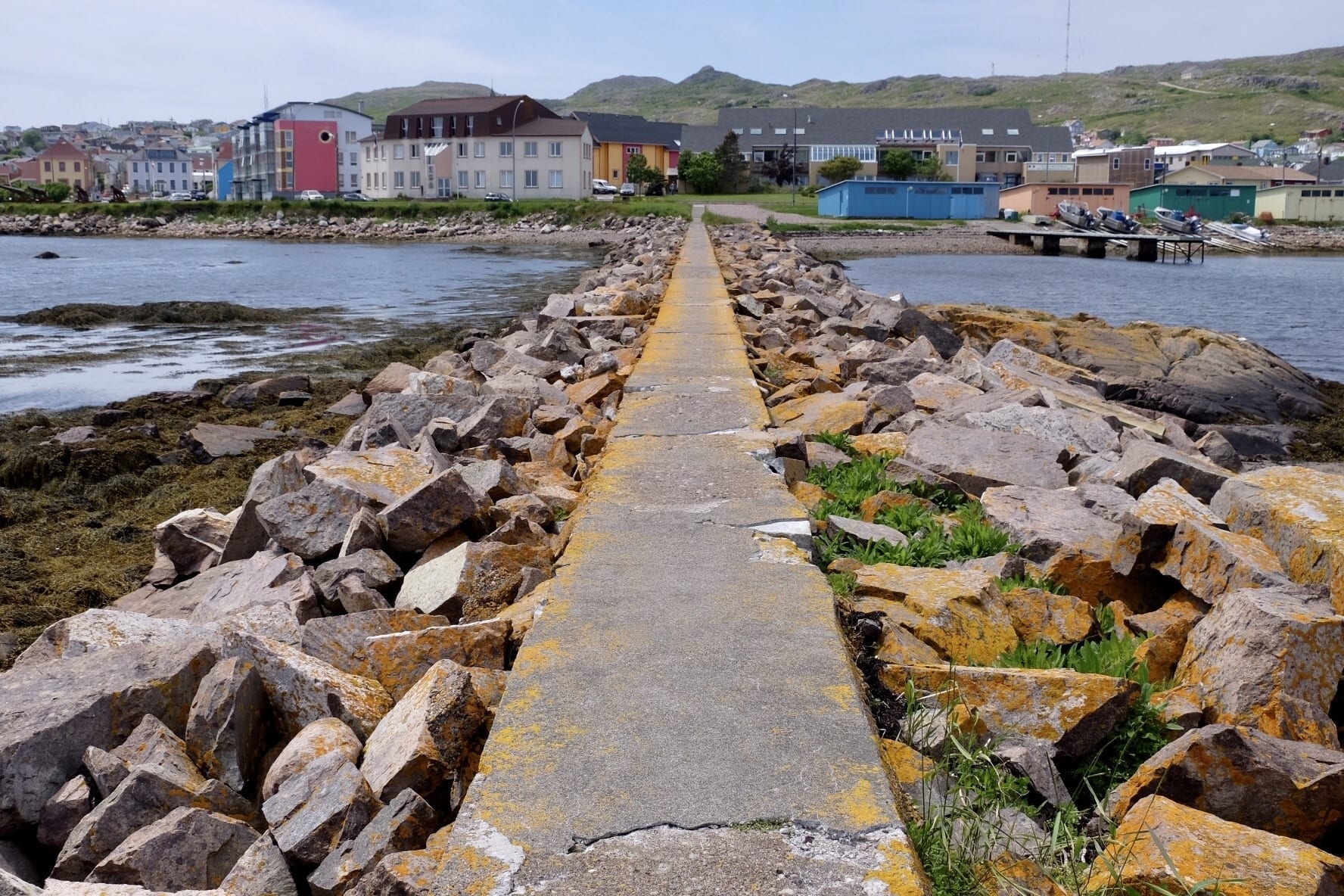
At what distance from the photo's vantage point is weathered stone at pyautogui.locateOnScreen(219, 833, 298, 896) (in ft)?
7.78

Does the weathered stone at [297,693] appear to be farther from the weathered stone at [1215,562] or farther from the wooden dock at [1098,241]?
the wooden dock at [1098,241]

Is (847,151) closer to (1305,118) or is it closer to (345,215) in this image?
(345,215)

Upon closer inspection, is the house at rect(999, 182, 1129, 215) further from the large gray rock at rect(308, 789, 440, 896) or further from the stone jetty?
the large gray rock at rect(308, 789, 440, 896)

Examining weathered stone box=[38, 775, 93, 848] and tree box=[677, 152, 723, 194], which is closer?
weathered stone box=[38, 775, 93, 848]

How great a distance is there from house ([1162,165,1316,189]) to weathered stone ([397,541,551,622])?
268ft

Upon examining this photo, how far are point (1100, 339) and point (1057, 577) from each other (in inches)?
483

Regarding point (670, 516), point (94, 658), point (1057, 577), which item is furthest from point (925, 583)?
point (94, 658)

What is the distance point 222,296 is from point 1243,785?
25.2 meters

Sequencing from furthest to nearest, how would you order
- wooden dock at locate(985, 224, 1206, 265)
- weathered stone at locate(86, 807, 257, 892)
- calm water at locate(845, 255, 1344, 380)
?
wooden dock at locate(985, 224, 1206, 265)
calm water at locate(845, 255, 1344, 380)
weathered stone at locate(86, 807, 257, 892)

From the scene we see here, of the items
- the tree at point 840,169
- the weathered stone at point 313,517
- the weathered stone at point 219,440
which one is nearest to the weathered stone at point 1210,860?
the weathered stone at point 313,517

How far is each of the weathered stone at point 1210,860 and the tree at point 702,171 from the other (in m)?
71.9

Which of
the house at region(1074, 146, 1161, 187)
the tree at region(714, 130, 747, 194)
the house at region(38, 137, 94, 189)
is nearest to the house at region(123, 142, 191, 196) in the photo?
the house at region(38, 137, 94, 189)

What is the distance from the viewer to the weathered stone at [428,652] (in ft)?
10.6

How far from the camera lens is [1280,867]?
2.35 metres
